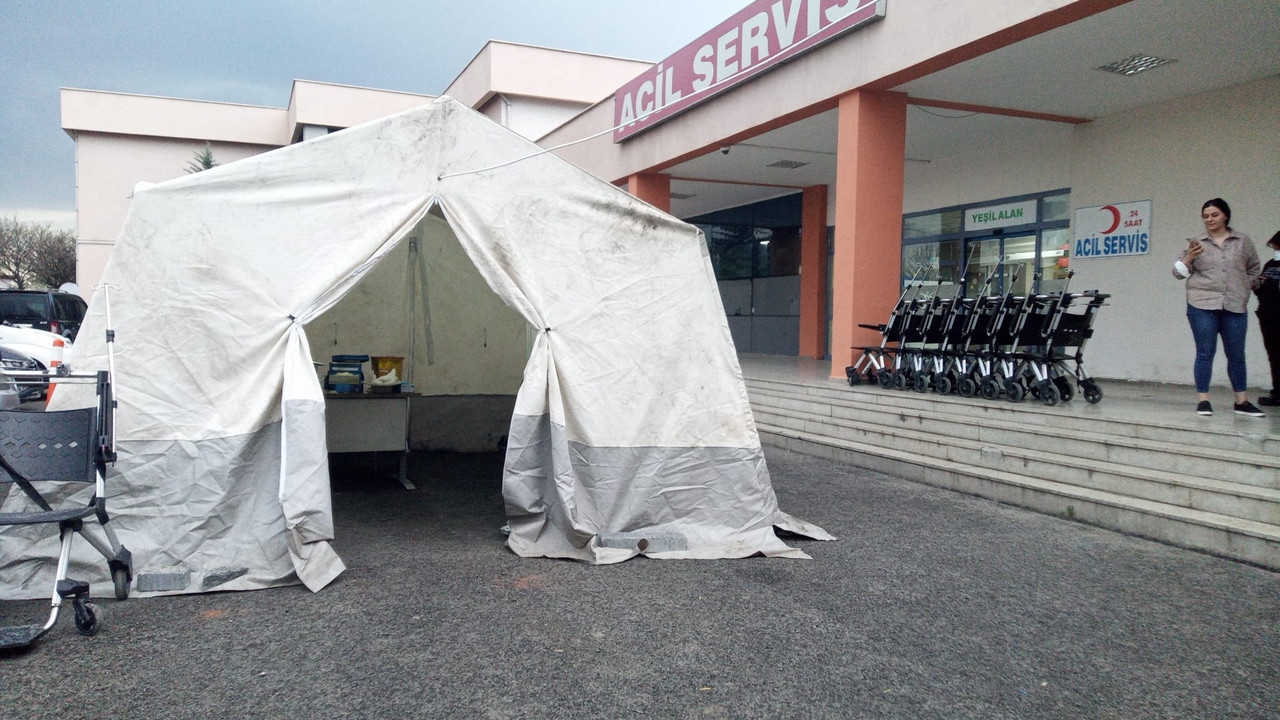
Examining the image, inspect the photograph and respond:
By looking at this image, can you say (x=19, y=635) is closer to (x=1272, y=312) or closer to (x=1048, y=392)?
(x=1048, y=392)

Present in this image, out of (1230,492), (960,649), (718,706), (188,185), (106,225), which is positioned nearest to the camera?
(718,706)

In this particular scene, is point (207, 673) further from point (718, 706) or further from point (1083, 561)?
point (1083, 561)

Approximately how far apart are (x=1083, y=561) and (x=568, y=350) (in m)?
3.30

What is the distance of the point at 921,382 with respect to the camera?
8.49m

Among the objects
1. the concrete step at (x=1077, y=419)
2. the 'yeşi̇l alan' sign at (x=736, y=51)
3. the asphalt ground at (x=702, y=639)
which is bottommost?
the asphalt ground at (x=702, y=639)

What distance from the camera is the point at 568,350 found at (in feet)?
16.1

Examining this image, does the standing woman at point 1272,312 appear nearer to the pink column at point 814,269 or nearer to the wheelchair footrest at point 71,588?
the wheelchair footrest at point 71,588

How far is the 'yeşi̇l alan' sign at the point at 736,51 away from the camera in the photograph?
9.65 m

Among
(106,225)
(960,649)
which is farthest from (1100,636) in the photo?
(106,225)

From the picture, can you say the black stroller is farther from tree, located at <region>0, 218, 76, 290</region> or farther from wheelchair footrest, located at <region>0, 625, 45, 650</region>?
tree, located at <region>0, 218, 76, 290</region>

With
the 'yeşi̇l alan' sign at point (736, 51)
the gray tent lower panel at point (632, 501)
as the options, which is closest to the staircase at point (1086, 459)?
the gray tent lower panel at point (632, 501)

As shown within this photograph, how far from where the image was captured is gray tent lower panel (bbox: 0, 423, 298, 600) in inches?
156

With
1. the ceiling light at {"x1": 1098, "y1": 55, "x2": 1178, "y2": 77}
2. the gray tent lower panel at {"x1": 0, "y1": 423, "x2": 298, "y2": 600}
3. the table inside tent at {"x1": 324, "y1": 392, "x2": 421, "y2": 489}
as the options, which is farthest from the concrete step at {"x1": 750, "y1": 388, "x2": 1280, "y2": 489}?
the gray tent lower panel at {"x1": 0, "y1": 423, "x2": 298, "y2": 600}

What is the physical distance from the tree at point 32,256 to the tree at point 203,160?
11.4m
